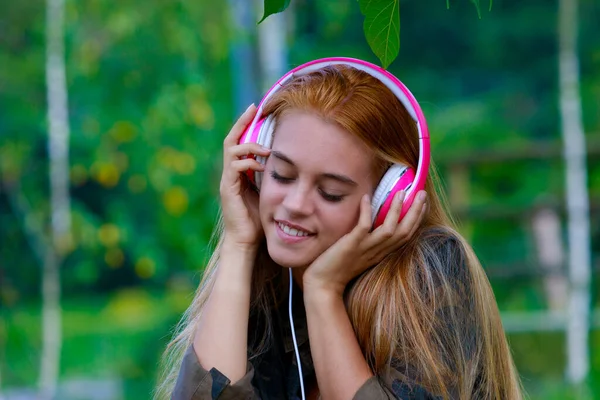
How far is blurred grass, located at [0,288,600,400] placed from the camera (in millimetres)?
5312

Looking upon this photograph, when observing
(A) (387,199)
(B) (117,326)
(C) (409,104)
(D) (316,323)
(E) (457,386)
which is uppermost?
(C) (409,104)

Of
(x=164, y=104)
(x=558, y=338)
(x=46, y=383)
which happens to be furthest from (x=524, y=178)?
(x=46, y=383)

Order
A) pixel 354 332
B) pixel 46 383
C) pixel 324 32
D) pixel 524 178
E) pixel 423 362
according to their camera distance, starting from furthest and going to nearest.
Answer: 1. pixel 524 178
2. pixel 324 32
3. pixel 46 383
4. pixel 354 332
5. pixel 423 362

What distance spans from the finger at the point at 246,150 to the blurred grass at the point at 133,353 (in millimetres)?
2945

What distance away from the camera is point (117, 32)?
5.35 metres

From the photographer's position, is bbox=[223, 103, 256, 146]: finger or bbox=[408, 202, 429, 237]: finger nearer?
bbox=[408, 202, 429, 237]: finger

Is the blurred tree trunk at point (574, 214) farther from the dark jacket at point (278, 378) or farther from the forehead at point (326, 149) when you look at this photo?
the forehead at point (326, 149)

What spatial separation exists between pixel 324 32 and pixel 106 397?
9.99ft

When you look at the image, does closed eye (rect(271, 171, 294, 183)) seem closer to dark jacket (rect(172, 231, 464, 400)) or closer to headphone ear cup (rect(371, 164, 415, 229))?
headphone ear cup (rect(371, 164, 415, 229))

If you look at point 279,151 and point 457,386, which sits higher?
point 279,151

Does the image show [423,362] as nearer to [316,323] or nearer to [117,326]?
[316,323]

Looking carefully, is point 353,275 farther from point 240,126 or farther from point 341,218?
point 240,126

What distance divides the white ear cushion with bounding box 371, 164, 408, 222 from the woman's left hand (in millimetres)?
25

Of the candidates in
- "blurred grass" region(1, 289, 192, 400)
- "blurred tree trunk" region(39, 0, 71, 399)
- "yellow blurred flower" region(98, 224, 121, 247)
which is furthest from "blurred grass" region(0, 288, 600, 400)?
"yellow blurred flower" region(98, 224, 121, 247)
